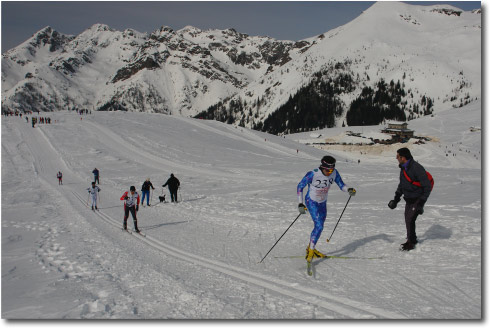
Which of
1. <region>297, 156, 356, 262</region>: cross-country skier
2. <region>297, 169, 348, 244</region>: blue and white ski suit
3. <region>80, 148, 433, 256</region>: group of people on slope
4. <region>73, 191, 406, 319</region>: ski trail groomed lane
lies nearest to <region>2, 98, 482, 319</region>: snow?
<region>73, 191, 406, 319</region>: ski trail groomed lane

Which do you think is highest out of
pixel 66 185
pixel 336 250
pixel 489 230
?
pixel 489 230

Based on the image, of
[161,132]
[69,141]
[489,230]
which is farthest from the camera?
[161,132]

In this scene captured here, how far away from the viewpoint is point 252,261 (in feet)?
30.8

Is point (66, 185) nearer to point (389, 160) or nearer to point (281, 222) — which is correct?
point (281, 222)

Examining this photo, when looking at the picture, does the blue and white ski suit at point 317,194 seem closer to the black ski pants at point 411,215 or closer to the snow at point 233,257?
the snow at point 233,257

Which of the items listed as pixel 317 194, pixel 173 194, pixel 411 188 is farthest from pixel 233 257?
pixel 173 194

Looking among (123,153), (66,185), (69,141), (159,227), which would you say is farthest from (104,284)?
(69,141)

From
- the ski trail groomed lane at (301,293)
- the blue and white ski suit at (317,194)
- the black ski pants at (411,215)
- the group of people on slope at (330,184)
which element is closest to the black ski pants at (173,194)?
the ski trail groomed lane at (301,293)

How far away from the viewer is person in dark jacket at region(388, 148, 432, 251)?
8.80 m

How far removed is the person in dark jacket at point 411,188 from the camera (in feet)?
28.9

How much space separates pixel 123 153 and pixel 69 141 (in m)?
10.5

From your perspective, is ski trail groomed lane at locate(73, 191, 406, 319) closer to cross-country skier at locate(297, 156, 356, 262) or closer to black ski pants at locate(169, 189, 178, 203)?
cross-country skier at locate(297, 156, 356, 262)

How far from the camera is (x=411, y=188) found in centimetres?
901

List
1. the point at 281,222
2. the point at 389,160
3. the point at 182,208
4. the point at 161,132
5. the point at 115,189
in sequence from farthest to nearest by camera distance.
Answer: the point at 389,160 < the point at 161,132 < the point at 115,189 < the point at 182,208 < the point at 281,222
